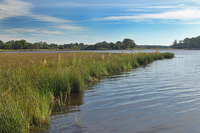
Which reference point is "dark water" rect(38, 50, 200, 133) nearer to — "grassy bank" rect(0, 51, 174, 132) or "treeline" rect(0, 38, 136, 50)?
"grassy bank" rect(0, 51, 174, 132)

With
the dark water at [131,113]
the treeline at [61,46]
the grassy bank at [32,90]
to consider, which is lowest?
the dark water at [131,113]

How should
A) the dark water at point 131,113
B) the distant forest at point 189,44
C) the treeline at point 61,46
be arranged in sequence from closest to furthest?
the dark water at point 131,113, the treeline at point 61,46, the distant forest at point 189,44

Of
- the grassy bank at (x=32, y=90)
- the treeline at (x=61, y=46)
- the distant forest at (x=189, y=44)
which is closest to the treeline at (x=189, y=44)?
the distant forest at (x=189, y=44)

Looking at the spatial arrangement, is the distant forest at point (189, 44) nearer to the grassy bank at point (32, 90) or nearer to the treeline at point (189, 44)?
the treeline at point (189, 44)

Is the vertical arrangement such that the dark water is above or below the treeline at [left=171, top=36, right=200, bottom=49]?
below

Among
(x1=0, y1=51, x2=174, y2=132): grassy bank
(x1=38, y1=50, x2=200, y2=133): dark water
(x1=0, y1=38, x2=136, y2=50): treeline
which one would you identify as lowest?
(x1=38, y1=50, x2=200, y2=133): dark water

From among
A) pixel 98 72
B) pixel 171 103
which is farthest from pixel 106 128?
pixel 98 72

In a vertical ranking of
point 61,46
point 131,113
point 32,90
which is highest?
point 61,46

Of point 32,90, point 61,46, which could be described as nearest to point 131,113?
point 32,90

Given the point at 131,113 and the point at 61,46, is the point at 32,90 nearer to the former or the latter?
the point at 131,113

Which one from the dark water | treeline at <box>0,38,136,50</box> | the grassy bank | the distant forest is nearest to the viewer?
the grassy bank

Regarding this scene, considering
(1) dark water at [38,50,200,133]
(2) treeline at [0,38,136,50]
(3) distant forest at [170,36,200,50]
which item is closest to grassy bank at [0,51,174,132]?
(1) dark water at [38,50,200,133]

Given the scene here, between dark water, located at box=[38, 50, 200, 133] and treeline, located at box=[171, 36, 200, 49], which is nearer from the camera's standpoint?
dark water, located at box=[38, 50, 200, 133]

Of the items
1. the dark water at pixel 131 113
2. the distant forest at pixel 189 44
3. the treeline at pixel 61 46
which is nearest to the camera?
the dark water at pixel 131 113
